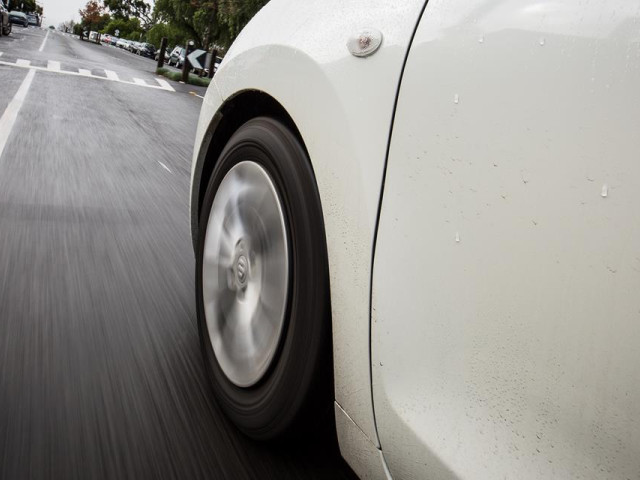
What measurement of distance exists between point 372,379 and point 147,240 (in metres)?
2.67

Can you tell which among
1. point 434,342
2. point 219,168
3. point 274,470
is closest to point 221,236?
point 219,168

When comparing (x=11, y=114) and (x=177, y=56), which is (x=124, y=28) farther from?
(x=11, y=114)

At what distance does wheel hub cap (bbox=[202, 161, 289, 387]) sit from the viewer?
1711 millimetres

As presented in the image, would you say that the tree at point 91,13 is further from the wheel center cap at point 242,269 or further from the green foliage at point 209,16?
the wheel center cap at point 242,269

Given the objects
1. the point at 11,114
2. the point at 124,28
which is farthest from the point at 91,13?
the point at 11,114

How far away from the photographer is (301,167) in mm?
1638

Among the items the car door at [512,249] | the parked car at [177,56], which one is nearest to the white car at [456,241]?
the car door at [512,249]

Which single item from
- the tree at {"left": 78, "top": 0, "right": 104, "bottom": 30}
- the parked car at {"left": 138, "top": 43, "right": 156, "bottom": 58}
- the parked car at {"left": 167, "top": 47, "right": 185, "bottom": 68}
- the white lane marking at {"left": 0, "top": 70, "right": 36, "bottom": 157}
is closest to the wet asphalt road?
the white lane marking at {"left": 0, "top": 70, "right": 36, "bottom": 157}

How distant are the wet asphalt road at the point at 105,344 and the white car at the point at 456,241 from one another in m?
0.25

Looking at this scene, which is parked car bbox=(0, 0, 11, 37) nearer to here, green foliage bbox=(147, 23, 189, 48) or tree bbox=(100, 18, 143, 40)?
green foliage bbox=(147, 23, 189, 48)

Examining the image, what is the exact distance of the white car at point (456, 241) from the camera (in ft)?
3.00

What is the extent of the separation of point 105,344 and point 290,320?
1.05 m

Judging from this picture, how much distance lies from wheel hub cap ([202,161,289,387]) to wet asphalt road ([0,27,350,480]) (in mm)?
244

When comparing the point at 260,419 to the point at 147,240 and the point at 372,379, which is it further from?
the point at 147,240
